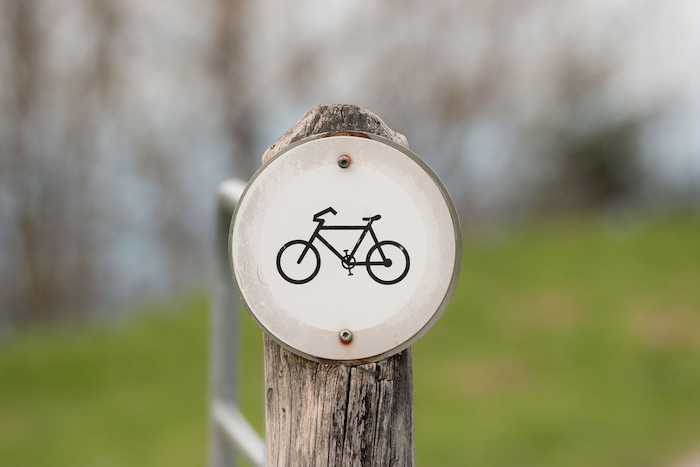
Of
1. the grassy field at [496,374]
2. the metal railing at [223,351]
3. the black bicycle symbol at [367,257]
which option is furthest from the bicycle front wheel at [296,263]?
the grassy field at [496,374]

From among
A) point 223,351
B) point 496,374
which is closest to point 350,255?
point 223,351

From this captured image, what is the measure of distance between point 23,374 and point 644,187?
604 cm

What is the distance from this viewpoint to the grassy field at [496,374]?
2.96m

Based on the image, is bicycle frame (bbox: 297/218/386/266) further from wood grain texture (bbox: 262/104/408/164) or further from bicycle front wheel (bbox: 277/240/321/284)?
wood grain texture (bbox: 262/104/408/164)

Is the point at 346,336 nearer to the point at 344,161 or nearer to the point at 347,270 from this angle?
the point at 347,270

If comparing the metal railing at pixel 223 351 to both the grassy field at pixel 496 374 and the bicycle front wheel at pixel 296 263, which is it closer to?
the bicycle front wheel at pixel 296 263

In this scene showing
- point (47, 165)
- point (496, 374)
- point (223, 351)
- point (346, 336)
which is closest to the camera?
point (346, 336)

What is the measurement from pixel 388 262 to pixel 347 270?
46mm

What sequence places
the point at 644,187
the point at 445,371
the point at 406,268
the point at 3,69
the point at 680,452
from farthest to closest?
1. the point at 644,187
2. the point at 3,69
3. the point at 445,371
4. the point at 680,452
5. the point at 406,268

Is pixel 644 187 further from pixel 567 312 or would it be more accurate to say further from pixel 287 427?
pixel 287 427

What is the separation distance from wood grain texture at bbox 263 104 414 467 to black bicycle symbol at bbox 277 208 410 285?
0.31ft

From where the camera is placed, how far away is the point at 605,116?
22.8 feet

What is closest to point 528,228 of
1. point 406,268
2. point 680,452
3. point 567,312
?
point 567,312

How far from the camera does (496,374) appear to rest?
354 centimetres
